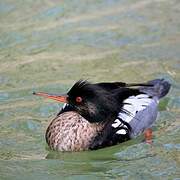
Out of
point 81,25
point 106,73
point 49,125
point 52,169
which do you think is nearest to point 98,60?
point 106,73

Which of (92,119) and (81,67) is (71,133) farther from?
(81,67)

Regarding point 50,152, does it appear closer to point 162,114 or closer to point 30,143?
point 30,143

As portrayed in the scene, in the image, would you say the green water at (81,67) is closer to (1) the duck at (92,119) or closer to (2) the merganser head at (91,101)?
(1) the duck at (92,119)

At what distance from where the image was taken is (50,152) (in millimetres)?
8250

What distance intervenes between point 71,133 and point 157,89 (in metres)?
1.57

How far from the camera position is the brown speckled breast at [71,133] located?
26.9 feet

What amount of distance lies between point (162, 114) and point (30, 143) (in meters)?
1.84

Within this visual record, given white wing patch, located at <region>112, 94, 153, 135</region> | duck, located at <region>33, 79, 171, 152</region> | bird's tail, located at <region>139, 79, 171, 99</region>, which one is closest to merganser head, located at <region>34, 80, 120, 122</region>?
duck, located at <region>33, 79, 171, 152</region>

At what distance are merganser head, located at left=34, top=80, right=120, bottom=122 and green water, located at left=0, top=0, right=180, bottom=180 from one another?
414 millimetres

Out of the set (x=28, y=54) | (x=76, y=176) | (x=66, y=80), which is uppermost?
(x=28, y=54)

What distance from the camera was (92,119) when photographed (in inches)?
327

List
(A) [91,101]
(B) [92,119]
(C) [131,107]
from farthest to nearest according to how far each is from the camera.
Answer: (C) [131,107]
(B) [92,119]
(A) [91,101]

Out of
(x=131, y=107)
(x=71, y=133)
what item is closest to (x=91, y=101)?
(x=71, y=133)

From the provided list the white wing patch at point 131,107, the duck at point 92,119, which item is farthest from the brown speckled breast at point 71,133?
the white wing patch at point 131,107
